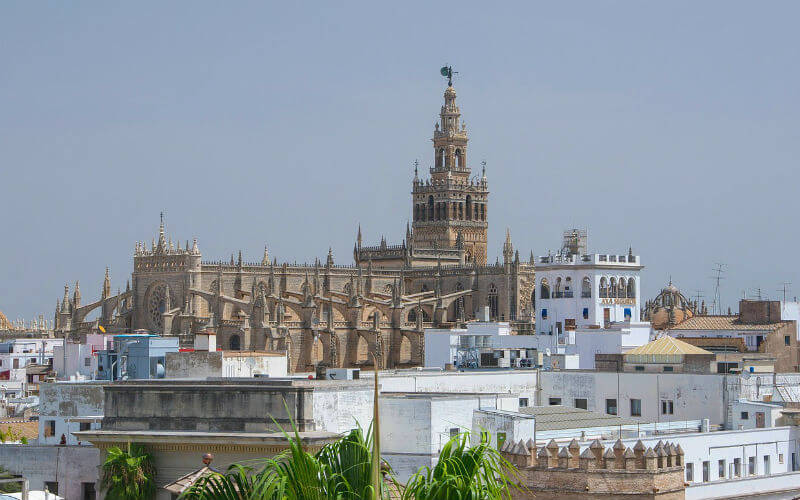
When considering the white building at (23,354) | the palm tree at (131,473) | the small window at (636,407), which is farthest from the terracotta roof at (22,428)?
the white building at (23,354)

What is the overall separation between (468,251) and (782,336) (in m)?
57.9

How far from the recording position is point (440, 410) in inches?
1297

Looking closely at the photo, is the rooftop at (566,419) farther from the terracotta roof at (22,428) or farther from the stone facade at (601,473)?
the terracotta roof at (22,428)

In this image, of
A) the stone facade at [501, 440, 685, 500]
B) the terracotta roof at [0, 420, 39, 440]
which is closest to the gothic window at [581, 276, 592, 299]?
the terracotta roof at [0, 420, 39, 440]

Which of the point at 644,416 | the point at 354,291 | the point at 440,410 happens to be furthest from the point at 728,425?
the point at 354,291

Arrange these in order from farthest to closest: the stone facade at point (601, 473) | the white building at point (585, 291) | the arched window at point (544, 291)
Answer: the arched window at point (544, 291) < the white building at point (585, 291) < the stone facade at point (601, 473)

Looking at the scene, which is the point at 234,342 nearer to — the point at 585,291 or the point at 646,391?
the point at 585,291

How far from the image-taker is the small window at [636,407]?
45.9 metres

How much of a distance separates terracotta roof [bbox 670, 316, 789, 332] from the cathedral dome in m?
1.88

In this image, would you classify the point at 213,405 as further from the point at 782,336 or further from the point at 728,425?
the point at 782,336

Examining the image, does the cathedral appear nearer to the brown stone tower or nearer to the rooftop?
the brown stone tower

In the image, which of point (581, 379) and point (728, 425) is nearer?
point (728, 425)

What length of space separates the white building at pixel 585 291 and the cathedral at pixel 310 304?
9.56 meters

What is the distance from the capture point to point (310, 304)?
3656 inches
